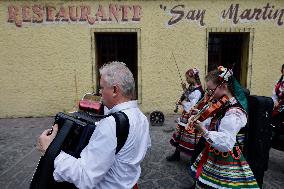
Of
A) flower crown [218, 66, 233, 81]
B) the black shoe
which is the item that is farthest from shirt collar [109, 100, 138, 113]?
the black shoe

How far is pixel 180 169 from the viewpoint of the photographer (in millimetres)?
4715

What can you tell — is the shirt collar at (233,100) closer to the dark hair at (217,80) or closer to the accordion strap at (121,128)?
the dark hair at (217,80)

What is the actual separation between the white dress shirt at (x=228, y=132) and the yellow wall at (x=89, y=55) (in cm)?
599

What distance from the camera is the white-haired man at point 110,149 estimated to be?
1.63 meters

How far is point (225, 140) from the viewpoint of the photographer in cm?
254

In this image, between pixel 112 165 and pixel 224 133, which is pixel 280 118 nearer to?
pixel 224 133

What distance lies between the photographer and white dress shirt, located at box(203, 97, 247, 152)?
2.55m

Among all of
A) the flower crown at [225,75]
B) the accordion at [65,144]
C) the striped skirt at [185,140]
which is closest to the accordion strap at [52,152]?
the accordion at [65,144]

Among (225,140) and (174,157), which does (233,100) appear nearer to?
(225,140)

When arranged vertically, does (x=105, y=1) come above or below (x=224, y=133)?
above

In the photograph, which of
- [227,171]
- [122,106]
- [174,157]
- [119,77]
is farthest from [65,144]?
[174,157]

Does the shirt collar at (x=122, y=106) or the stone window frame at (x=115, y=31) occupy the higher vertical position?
the stone window frame at (x=115, y=31)

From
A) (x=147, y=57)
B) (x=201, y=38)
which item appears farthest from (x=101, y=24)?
(x=201, y=38)

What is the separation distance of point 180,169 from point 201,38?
5054 mm
